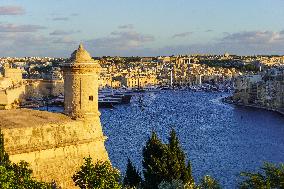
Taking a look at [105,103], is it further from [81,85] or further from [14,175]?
[14,175]

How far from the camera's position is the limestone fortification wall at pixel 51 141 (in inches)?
406

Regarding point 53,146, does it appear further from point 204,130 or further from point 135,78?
point 135,78

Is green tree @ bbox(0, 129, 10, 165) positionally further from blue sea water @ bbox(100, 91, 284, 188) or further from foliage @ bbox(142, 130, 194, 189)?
blue sea water @ bbox(100, 91, 284, 188)

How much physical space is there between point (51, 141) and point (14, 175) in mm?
1964

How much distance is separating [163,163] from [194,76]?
11967 cm

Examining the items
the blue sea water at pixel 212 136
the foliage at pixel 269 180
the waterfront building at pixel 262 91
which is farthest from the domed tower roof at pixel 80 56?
the waterfront building at pixel 262 91

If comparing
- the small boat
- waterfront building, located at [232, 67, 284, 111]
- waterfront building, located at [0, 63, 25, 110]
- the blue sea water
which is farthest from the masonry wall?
the small boat

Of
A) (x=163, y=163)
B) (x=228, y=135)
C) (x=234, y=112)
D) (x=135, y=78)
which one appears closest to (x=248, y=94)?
(x=234, y=112)

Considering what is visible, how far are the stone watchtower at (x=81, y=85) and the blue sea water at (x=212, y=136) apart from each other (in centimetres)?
535

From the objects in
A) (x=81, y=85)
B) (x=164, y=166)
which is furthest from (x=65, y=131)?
(x=164, y=166)

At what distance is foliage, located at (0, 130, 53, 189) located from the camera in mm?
8273

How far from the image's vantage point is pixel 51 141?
10.8 metres

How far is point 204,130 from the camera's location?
4325 centimetres

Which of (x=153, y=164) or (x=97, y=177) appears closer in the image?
(x=97, y=177)
